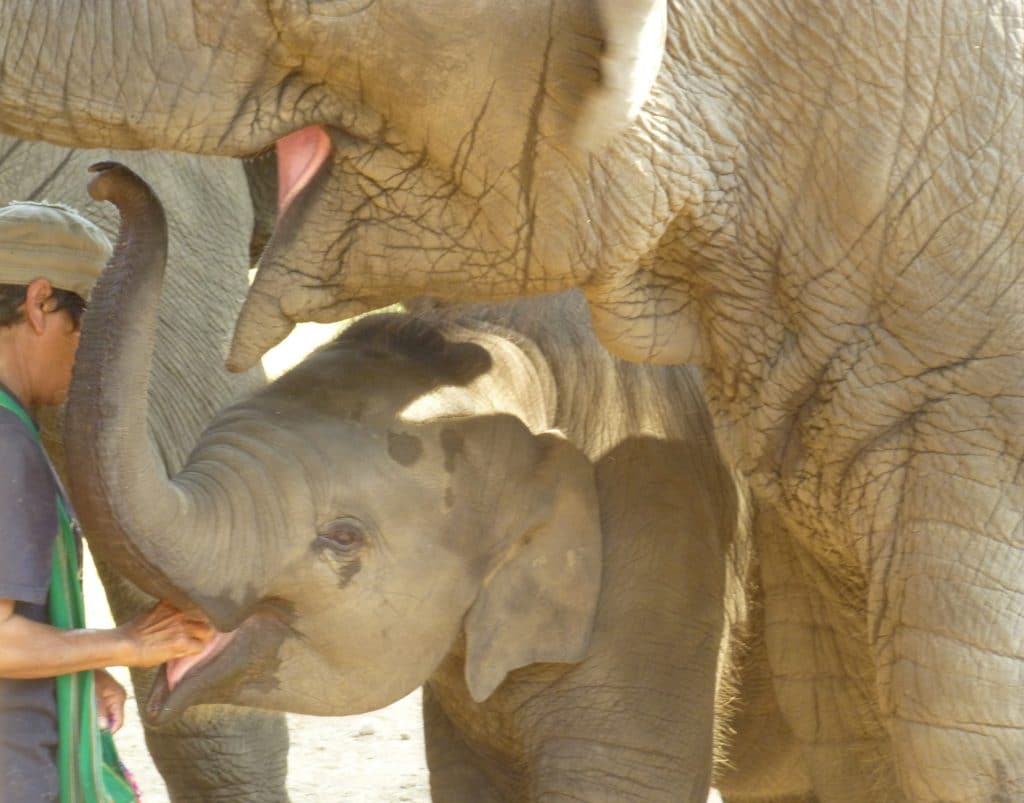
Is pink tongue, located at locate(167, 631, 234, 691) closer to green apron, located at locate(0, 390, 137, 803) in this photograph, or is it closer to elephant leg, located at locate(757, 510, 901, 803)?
green apron, located at locate(0, 390, 137, 803)

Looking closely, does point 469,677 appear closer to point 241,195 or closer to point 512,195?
point 512,195

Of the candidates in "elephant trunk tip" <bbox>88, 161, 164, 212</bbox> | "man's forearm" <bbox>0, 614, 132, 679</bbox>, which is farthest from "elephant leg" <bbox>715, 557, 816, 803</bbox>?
"elephant trunk tip" <bbox>88, 161, 164, 212</bbox>

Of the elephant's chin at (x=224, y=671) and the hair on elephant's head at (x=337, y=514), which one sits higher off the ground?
the hair on elephant's head at (x=337, y=514)

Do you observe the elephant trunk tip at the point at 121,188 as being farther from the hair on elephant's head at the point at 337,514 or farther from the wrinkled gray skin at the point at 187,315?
the wrinkled gray skin at the point at 187,315

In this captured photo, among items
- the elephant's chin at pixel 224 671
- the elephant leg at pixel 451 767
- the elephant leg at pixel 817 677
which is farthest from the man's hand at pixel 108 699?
the elephant leg at pixel 817 677

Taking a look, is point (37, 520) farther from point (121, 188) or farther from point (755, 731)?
point (755, 731)

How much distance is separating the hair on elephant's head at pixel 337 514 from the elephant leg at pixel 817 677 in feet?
0.87

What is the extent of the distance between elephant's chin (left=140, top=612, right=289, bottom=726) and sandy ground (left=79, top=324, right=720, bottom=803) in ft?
6.60

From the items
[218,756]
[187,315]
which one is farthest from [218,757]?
[187,315]

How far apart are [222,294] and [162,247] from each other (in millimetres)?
1059

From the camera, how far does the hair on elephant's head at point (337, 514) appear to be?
8.51ft

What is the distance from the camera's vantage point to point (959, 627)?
2.52 m

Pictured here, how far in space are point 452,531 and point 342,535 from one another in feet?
0.59

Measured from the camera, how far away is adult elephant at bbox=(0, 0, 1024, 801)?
2330mm
